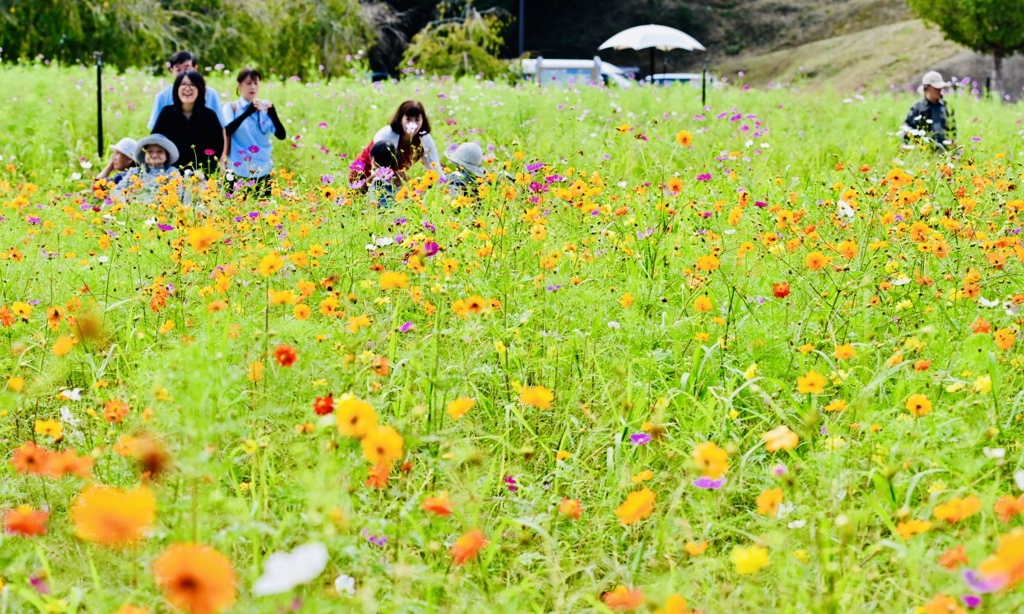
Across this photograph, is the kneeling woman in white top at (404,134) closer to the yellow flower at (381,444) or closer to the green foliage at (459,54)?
the yellow flower at (381,444)

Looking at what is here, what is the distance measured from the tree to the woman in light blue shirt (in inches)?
668

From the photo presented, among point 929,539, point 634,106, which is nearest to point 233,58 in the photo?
point 634,106

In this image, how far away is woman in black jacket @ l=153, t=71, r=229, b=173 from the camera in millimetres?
6422

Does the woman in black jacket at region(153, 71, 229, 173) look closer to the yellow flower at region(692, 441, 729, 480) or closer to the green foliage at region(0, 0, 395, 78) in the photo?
the yellow flower at region(692, 441, 729, 480)

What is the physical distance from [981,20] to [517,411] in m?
20.2

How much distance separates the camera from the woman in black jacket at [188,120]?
6422 millimetres

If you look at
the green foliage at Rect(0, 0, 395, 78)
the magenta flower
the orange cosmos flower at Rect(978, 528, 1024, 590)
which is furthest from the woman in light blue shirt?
the green foliage at Rect(0, 0, 395, 78)

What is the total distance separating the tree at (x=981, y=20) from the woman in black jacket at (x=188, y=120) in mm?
17415

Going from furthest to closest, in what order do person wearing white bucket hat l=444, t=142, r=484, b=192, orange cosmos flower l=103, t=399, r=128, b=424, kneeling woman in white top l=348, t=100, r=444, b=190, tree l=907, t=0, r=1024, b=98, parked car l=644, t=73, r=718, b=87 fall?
tree l=907, t=0, r=1024, b=98
parked car l=644, t=73, r=718, b=87
kneeling woman in white top l=348, t=100, r=444, b=190
person wearing white bucket hat l=444, t=142, r=484, b=192
orange cosmos flower l=103, t=399, r=128, b=424

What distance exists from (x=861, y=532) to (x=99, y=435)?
194 cm

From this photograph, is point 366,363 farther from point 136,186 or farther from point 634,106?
point 634,106

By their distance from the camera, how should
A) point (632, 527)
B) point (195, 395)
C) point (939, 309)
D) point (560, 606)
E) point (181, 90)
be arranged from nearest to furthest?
point (195, 395), point (560, 606), point (632, 527), point (939, 309), point (181, 90)

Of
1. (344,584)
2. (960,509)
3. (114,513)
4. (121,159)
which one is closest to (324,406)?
(344,584)

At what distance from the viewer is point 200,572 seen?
1.25 m
